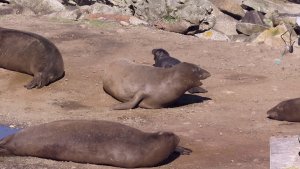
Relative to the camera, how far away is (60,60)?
36.6ft

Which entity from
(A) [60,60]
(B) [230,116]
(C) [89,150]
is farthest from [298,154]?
(A) [60,60]

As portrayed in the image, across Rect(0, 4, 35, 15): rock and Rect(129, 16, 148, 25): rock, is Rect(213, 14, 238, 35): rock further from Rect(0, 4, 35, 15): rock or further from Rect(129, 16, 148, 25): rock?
Rect(0, 4, 35, 15): rock

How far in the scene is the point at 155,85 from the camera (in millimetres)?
9641

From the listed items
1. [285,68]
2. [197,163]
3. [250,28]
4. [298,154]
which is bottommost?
[250,28]

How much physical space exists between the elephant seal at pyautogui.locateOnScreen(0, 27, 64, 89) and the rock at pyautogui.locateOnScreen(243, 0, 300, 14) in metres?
Answer: 10.4

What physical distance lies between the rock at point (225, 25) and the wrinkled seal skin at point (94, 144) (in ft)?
35.9

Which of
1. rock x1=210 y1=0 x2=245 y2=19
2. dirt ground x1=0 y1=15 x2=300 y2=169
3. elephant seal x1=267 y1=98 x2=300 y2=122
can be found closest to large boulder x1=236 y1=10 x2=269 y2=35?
rock x1=210 y1=0 x2=245 y2=19

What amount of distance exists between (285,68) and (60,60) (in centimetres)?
369

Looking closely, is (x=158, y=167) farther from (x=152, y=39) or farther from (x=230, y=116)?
(x=152, y=39)

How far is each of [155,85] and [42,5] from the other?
7593 mm

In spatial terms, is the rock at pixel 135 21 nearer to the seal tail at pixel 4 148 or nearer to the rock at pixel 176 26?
the rock at pixel 176 26

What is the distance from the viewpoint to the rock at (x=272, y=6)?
20922mm

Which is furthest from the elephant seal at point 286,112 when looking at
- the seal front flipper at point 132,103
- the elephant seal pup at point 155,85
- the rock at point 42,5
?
the rock at point 42,5

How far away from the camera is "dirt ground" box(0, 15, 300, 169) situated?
7.84 meters
